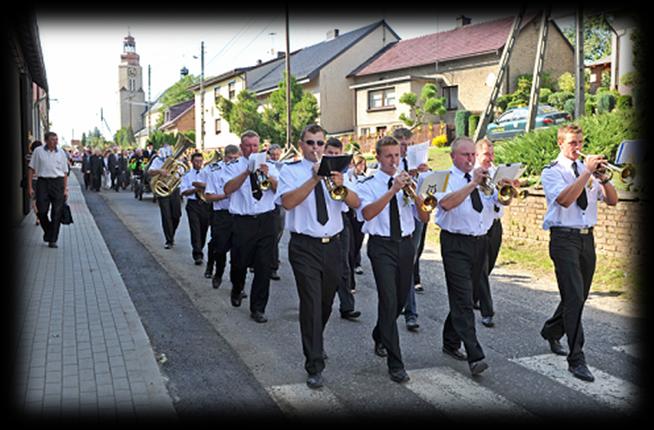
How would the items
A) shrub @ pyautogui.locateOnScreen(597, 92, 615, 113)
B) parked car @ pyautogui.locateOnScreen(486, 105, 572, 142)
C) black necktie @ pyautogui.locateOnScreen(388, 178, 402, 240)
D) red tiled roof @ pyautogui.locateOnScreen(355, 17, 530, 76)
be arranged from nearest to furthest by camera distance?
black necktie @ pyautogui.locateOnScreen(388, 178, 402, 240) < shrub @ pyautogui.locateOnScreen(597, 92, 615, 113) < parked car @ pyautogui.locateOnScreen(486, 105, 572, 142) < red tiled roof @ pyautogui.locateOnScreen(355, 17, 530, 76)

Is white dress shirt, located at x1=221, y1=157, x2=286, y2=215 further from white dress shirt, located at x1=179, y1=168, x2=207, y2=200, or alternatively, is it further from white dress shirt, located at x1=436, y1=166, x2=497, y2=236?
white dress shirt, located at x1=179, y1=168, x2=207, y2=200

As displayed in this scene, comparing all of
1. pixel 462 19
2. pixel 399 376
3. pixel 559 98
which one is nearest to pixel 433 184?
pixel 462 19

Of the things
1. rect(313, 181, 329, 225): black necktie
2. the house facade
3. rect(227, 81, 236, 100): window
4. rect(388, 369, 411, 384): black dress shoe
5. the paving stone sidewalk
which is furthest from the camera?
rect(227, 81, 236, 100): window

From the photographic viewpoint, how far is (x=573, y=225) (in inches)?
213

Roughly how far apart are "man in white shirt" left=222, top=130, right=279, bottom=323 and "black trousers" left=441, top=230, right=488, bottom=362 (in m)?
2.29

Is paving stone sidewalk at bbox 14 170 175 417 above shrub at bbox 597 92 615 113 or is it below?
below

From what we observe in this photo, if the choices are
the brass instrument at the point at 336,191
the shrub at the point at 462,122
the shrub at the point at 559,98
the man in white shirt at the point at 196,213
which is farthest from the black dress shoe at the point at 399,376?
the shrub at the point at 462,122

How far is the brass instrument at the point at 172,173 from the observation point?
11680 mm

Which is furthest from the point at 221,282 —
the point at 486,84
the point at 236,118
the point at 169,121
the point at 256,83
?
the point at 169,121

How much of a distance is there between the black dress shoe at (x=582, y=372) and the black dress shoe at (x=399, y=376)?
4.60 feet

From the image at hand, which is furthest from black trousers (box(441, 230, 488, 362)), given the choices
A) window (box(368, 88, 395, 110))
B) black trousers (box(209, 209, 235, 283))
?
window (box(368, 88, 395, 110))

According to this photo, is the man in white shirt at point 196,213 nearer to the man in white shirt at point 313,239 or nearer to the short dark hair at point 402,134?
the short dark hair at point 402,134

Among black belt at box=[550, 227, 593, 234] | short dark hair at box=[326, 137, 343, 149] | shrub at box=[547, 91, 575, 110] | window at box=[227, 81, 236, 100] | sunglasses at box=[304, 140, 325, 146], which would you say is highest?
window at box=[227, 81, 236, 100]

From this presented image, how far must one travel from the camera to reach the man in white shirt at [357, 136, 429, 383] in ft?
16.8
